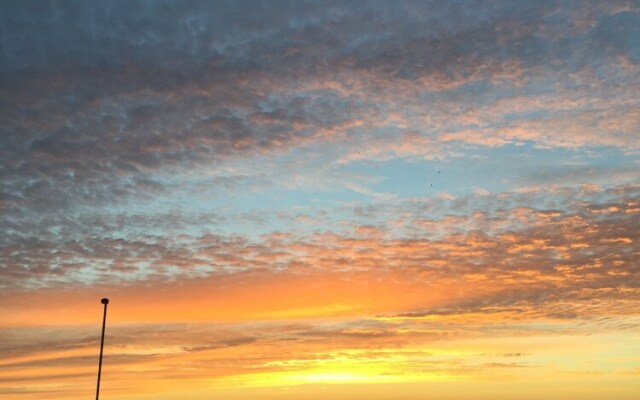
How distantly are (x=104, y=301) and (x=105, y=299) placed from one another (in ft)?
0.52

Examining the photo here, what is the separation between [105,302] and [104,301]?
0.13m

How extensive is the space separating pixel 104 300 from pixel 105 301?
0.11 m

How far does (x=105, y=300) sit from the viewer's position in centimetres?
4669

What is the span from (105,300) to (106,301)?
113mm

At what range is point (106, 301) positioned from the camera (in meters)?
46.8

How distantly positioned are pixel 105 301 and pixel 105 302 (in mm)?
82

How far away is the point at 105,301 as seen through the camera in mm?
46719

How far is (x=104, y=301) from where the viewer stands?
46.7m

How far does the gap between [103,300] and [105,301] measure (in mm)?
252

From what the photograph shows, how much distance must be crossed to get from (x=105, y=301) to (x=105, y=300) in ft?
0.27

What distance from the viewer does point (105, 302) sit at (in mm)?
46750

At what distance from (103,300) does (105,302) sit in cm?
31

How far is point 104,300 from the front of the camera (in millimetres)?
46656
